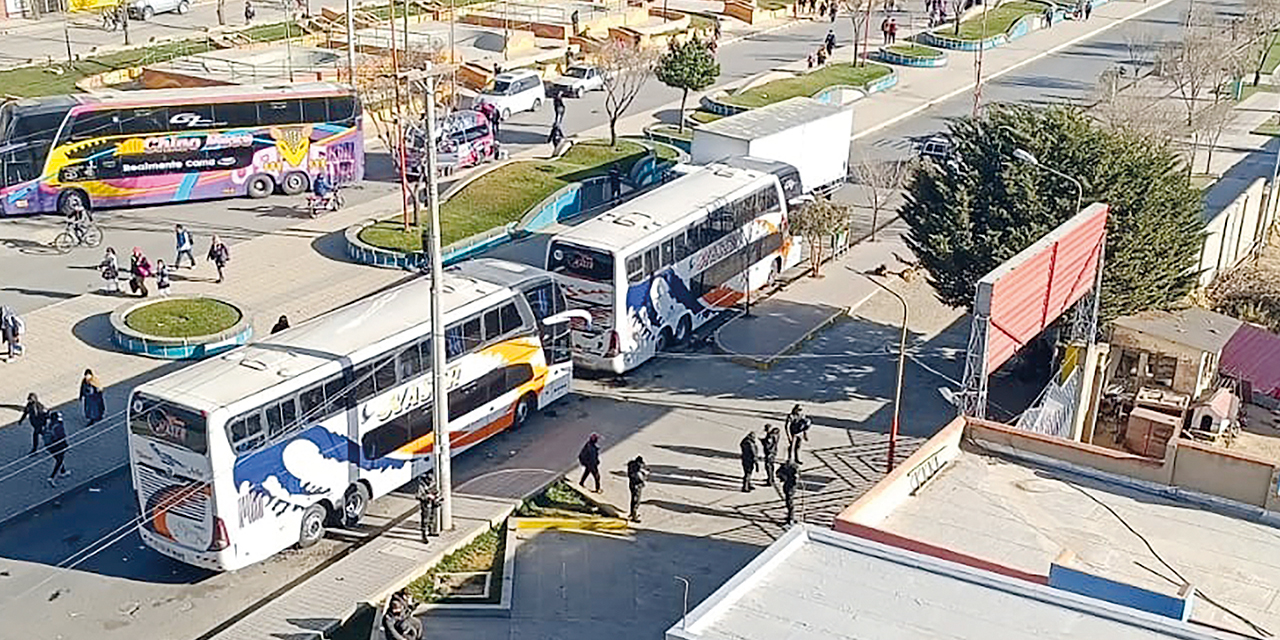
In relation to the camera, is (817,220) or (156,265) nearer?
(817,220)

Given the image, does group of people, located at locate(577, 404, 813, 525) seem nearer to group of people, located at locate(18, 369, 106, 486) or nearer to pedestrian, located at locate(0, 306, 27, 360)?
group of people, located at locate(18, 369, 106, 486)

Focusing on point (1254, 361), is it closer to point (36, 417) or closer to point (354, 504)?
point (354, 504)

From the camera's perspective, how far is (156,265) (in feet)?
101

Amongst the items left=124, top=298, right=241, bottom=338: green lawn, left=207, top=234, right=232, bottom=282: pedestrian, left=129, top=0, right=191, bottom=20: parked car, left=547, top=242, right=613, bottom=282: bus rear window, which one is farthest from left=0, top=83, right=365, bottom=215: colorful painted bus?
left=129, top=0, right=191, bottom=20: parked car

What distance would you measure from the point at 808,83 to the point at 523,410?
97.7 ft

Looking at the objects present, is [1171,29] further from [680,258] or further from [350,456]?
[350,456]

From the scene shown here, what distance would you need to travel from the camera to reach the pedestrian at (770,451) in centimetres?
2206

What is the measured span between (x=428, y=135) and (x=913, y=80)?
38730mm

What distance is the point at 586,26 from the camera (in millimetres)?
56781

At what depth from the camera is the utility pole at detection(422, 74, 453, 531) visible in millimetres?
18203

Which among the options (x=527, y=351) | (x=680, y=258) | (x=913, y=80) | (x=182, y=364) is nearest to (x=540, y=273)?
(x=527, y=351)

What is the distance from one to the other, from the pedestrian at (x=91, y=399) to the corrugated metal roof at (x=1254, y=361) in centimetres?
2005

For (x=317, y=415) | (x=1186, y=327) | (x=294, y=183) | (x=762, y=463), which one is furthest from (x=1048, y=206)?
(x=294, y=183)

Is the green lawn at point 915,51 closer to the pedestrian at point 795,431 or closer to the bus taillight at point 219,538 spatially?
the pedestrian at point 795,431
